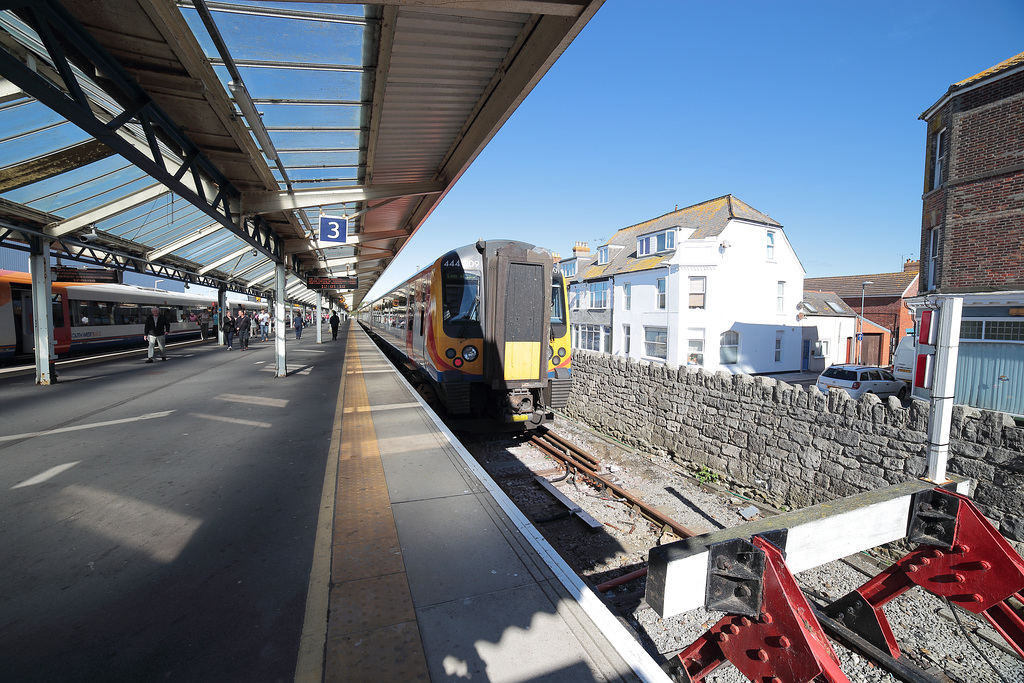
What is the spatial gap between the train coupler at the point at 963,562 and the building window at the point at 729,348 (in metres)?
18.9

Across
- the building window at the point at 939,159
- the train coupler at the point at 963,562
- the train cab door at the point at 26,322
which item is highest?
the building window at the point at 939,159

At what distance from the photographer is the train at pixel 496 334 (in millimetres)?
7371

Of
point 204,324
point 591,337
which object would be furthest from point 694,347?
point 204,324

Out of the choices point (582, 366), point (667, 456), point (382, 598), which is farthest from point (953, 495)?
point (582, 366)

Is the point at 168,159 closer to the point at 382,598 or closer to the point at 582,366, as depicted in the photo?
the point at 382,598

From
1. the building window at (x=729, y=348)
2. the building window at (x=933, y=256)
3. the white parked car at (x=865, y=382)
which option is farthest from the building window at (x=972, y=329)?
the building window at (x=729, y=348)

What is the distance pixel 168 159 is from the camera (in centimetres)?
712

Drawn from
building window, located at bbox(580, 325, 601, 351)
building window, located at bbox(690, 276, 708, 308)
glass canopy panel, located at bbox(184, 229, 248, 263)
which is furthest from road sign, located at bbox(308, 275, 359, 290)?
building window, located at bbox(690, 276, 708, 308)

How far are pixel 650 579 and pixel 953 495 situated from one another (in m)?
1.86

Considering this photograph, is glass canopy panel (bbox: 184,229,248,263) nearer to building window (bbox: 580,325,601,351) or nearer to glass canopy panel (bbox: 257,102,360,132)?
glass canopy panel (bbox: 257,102,360,132)

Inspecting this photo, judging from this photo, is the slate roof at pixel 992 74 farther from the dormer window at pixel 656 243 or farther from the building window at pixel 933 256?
the dormer window at pixel 656 243

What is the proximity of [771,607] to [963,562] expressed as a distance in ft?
4.38

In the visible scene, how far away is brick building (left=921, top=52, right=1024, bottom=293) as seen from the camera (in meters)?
9.74

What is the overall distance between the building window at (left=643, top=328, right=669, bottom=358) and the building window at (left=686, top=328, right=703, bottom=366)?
3.17ft
